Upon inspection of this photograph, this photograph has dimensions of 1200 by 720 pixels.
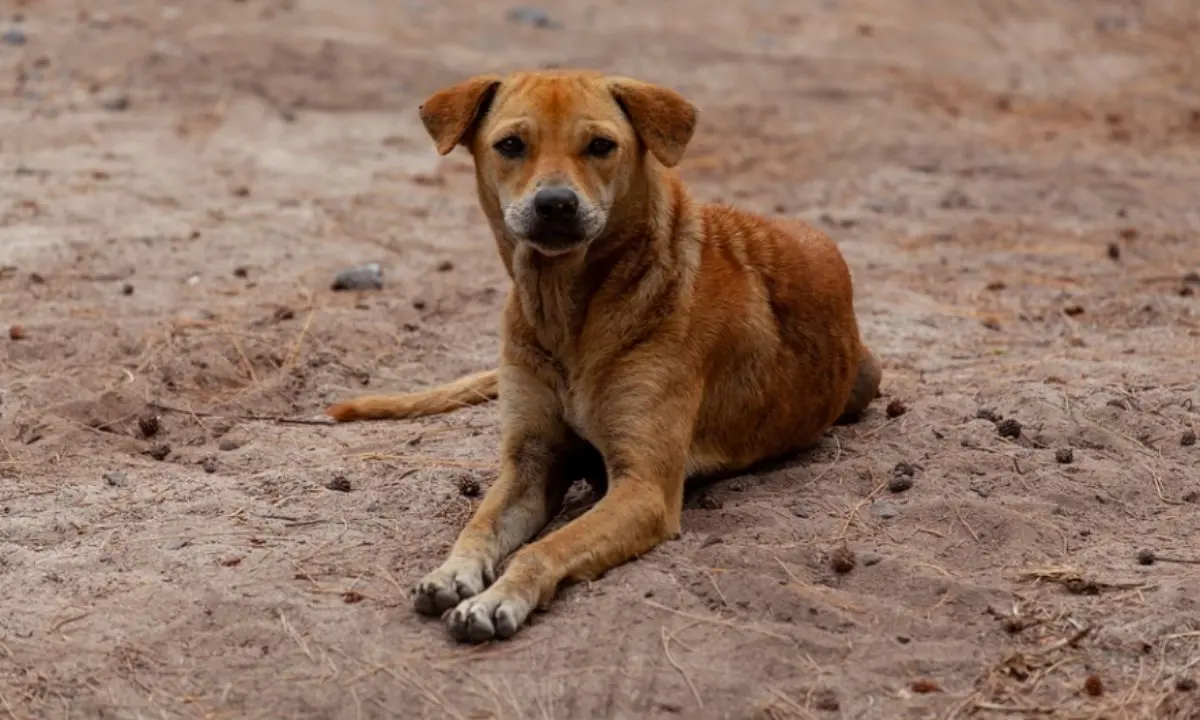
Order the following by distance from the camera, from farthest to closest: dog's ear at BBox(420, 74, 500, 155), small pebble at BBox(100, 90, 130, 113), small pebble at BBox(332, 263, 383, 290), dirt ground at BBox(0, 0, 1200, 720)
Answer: small pebble at BBox(100, 90, 130, 113) → small pebble at BBox(332, 263, 383, 290) → dog's ear at BBox(420, 74, 500, 155) → dirt ground at BBox(0, 0, 1200, 720)

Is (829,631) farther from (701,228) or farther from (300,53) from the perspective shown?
(300,53)

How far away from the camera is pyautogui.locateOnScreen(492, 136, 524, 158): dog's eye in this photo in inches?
216

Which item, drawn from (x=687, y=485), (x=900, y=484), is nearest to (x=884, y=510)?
(x=900, y=484)

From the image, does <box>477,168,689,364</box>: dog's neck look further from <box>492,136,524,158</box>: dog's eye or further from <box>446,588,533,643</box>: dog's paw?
<box>446,588,533,643</box>: dog's paw

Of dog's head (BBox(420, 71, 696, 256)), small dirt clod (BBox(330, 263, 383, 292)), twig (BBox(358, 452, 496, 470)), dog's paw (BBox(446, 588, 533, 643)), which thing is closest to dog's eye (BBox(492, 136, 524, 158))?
dog's head (BBox(420, 71, 696, 256))

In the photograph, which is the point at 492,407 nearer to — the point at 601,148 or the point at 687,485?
the point at 687,485

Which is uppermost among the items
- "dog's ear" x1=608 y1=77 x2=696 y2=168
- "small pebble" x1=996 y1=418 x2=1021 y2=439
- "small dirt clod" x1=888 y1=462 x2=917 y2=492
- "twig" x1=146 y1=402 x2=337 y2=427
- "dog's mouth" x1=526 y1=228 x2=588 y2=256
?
"dog's ear" x1=608 y1=77 x2=696 y2=168

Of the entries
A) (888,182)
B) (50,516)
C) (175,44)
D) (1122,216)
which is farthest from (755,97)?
(50,516)

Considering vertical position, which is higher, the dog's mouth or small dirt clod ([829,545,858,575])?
the dog's mouth

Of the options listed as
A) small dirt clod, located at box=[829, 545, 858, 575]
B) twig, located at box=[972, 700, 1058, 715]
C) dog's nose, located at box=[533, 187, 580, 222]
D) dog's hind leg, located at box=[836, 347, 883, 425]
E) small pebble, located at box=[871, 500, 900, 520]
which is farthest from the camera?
dog's hind leg, located at box=[836, 347, 883, 425]

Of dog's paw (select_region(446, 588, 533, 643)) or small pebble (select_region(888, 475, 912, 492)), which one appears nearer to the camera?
dog's paw (select_region(446, 588, 533, 643))

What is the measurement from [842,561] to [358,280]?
420 centimetres

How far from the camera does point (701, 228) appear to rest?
5.97 metres

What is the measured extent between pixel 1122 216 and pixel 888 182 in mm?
1542
